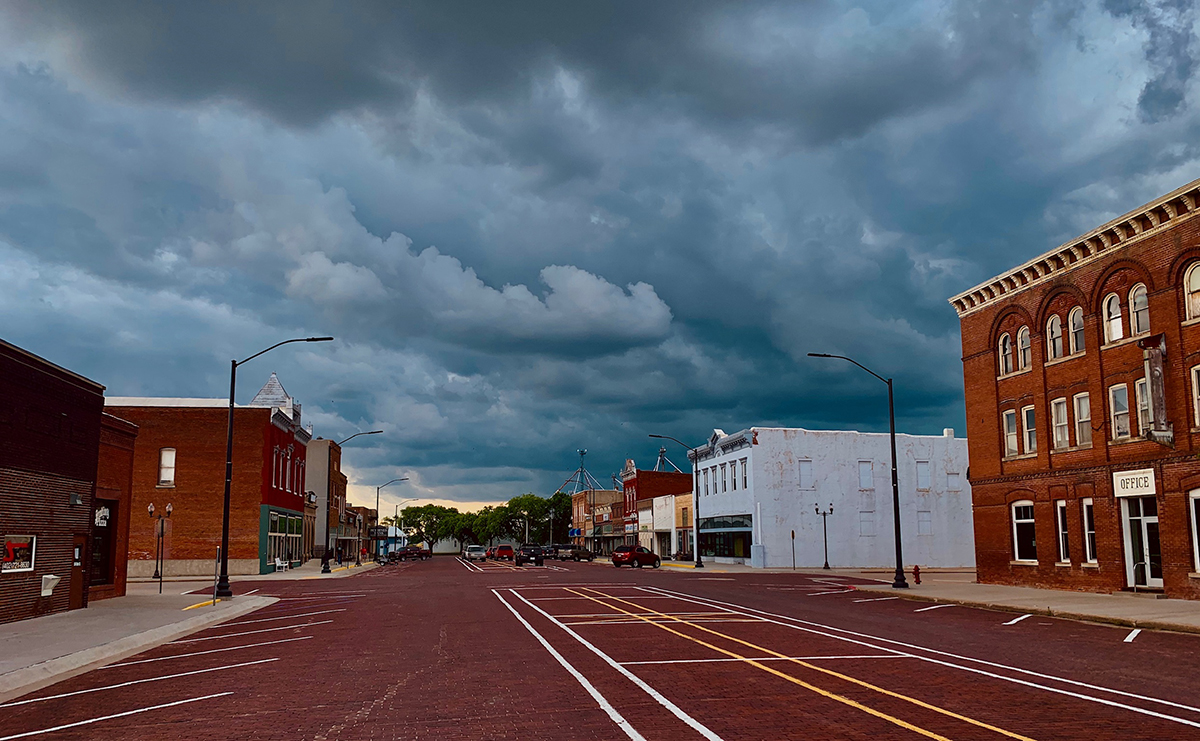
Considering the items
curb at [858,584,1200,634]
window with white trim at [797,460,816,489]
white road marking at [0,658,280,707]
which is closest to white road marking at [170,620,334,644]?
white road marking at [0,658,280,707]

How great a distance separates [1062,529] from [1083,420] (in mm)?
4180

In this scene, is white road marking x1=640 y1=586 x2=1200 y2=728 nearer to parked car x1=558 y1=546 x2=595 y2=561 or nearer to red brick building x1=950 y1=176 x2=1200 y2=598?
red brick building x1=950 y1=176 x2=1200 y2=598

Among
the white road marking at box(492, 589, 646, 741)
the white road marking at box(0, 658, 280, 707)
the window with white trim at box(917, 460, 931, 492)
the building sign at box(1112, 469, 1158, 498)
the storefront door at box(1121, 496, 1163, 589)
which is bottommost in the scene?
the white road marking at box(0, 658, 280, 707)

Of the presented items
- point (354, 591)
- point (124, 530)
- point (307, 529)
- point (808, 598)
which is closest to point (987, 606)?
point (808, 598)

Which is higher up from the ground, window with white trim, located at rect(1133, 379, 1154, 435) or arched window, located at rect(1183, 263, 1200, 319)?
arched window, located at rect(1183, 263, 1200, 319)

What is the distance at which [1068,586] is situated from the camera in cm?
3275

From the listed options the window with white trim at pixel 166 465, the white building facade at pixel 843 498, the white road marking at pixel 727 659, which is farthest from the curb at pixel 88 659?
the white building facade at pixel 843 498

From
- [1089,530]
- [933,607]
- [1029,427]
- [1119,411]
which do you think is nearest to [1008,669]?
[933,607]

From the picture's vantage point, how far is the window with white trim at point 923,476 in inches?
2643

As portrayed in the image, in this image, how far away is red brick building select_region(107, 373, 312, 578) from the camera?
51312 mm

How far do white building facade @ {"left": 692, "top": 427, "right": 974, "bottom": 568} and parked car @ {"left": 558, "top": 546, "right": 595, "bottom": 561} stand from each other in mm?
25201

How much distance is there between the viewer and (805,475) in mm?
65062

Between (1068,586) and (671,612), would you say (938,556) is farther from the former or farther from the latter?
(671,612)

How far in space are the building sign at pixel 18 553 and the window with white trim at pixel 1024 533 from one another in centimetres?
3285
